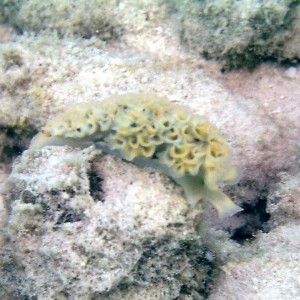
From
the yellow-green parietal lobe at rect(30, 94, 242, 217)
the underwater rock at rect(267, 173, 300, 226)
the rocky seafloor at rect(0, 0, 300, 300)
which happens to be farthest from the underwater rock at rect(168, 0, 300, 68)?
the yellow-green parietal lobe at rect(30, 94, 242, 217)

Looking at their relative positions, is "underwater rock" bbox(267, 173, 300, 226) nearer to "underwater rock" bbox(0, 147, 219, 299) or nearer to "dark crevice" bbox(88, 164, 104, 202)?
"underwater rock" bbox(0, 147, 219, 299)

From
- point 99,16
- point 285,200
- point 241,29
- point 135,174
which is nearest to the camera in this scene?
point 135,174

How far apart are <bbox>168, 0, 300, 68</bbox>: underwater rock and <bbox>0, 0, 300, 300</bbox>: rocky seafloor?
0.03m

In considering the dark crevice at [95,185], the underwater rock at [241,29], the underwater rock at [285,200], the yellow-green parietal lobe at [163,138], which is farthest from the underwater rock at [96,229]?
the underwater rock at [241,29]

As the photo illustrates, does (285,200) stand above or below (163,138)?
below

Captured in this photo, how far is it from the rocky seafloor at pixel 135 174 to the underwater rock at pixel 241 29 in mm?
29

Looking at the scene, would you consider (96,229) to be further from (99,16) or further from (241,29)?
(99,16)

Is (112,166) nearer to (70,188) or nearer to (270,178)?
(70,188)

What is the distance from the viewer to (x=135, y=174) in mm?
2730

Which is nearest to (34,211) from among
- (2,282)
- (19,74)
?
(2,282)

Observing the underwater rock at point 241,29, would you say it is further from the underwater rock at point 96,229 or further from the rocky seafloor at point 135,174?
the underwater rock at point 96,229

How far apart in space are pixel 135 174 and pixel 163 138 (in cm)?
38

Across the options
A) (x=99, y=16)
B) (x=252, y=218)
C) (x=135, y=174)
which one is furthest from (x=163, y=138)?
(x=99, y=16)

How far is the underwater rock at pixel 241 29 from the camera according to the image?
391 cm
